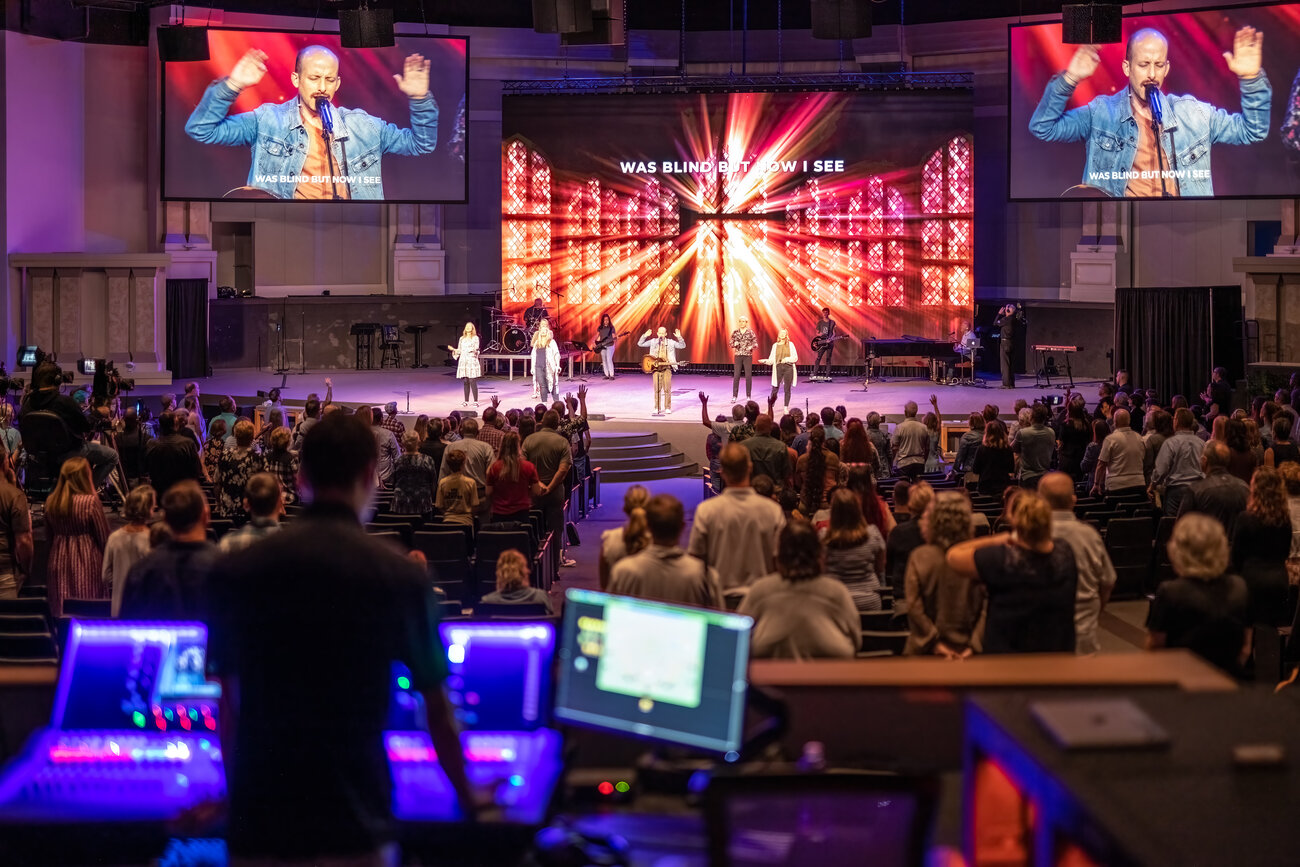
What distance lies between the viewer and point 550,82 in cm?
2545

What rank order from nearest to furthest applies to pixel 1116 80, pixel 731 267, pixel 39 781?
pixel 39 781 < pixel 1116 80 < pixel 731 267

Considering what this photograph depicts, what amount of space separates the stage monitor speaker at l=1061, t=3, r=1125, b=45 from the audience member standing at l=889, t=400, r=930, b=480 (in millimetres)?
7037

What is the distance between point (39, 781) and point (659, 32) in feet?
80.6

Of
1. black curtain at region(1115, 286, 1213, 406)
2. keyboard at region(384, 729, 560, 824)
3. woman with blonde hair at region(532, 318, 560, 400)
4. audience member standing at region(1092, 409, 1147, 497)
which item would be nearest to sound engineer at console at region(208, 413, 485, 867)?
keyboard at region(384, 729, 560, 824)

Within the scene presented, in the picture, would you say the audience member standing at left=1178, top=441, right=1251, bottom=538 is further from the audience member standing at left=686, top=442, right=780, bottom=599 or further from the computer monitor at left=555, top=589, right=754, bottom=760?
the computer monitor at left=555, top=589, right=754, bottom=760

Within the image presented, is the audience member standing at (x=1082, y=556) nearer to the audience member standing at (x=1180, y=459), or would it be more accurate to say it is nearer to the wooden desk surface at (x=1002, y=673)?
the wooden desk surface at (x=1002, y=673)

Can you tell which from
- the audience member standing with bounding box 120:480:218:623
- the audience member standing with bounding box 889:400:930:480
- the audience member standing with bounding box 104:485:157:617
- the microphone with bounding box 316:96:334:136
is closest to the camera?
the audience member standing with bounding box 120:480:218:623

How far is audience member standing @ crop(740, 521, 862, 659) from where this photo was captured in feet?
13.9

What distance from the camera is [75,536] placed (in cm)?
752

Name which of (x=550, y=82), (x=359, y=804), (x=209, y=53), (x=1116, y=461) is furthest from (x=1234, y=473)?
(x=550, y=82)

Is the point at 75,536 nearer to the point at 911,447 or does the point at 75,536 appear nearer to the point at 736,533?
the point at 736,533

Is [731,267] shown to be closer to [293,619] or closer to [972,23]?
[972,23]

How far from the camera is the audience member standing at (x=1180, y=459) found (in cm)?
1007

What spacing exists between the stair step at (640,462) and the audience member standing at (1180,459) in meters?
8.21
